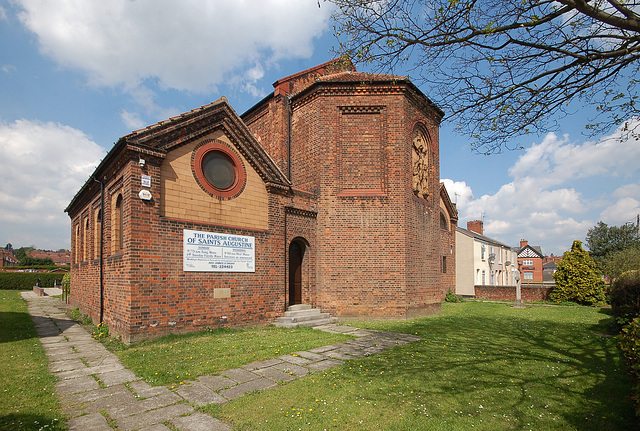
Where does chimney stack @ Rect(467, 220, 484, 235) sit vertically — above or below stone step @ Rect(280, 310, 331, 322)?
above

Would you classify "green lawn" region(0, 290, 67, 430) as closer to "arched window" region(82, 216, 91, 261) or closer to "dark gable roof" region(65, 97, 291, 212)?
"dark gable roof" region(65, 97, 291, 212)

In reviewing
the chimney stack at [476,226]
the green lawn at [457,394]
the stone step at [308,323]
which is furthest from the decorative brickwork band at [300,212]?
the chimney stack at [476,226]

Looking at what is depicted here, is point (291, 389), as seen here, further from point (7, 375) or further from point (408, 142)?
point (408, 142)

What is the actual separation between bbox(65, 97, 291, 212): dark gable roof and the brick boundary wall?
2200 cm

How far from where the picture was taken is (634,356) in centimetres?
467

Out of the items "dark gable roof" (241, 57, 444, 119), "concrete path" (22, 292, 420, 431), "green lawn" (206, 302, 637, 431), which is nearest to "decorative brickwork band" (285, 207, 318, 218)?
"dark gable roof" (241, 57, 444, 119)

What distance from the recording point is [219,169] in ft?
36.5

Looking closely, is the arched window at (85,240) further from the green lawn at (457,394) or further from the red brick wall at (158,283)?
the green lawn at (457,394)

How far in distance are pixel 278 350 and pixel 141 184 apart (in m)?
5.59

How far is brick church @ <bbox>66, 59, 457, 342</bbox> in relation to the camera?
933cm

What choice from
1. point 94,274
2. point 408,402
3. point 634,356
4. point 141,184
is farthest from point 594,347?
point 94,274

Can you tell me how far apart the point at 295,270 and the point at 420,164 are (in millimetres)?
7264

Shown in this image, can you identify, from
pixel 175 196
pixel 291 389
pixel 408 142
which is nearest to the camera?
pixel 291 389

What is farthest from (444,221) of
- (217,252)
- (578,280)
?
(217,252)
